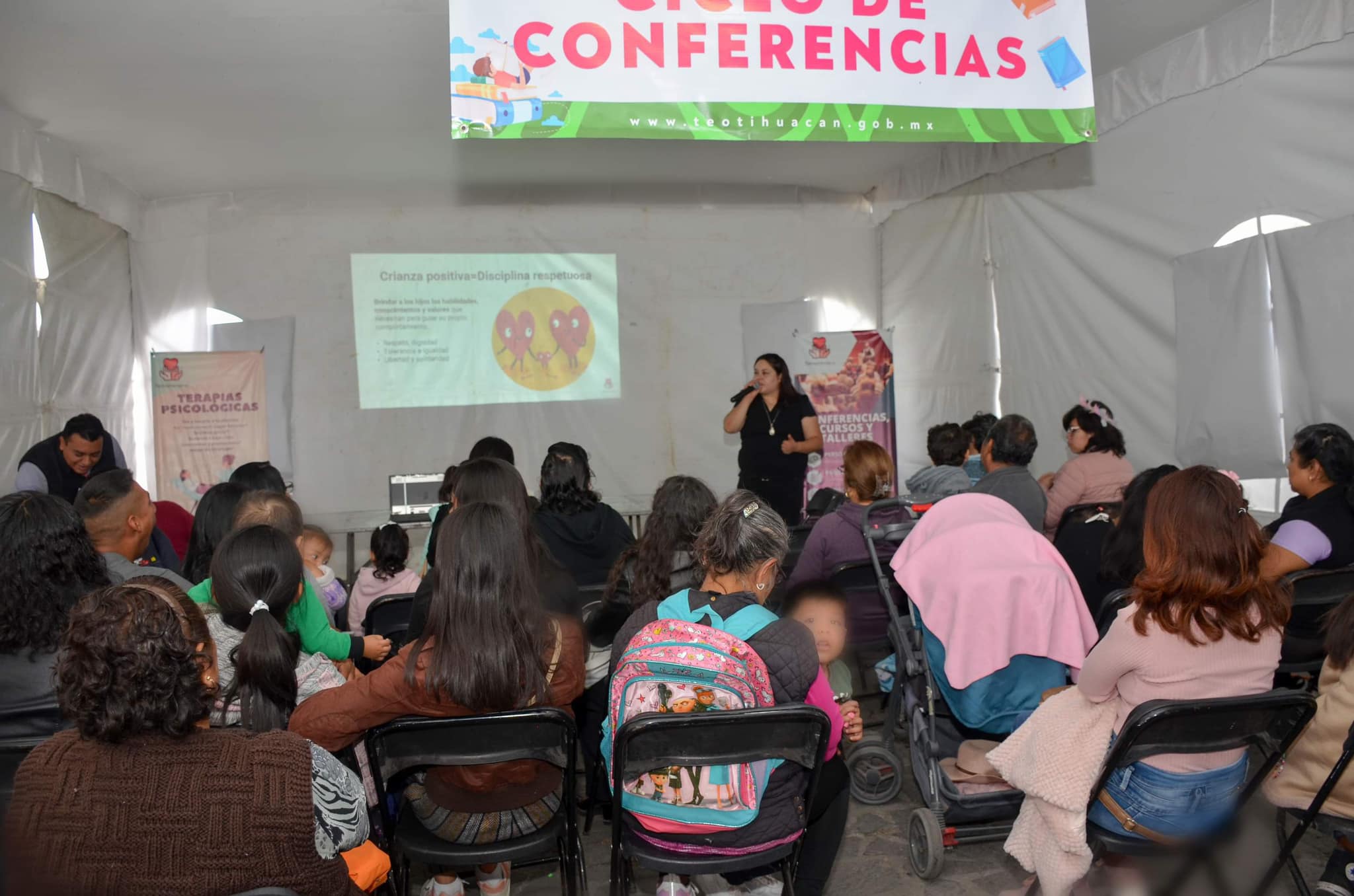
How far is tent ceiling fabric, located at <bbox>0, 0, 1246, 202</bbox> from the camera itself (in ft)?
12.7

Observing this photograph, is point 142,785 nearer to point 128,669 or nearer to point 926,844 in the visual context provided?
point 128,669

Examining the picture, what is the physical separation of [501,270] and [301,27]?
287 centimetres

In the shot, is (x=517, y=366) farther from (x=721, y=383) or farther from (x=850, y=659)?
Result: (x=850, y=659)

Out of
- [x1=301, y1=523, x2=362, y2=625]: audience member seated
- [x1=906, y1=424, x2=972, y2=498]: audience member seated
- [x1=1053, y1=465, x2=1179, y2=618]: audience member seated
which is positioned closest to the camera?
[x1=1053, y1=465, x2=1179, y2=618]: audience member seated

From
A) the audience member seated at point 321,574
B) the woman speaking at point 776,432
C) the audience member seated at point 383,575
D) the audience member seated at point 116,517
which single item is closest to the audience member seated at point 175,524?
the audience member seated at point 321,574

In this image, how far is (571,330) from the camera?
688 cm

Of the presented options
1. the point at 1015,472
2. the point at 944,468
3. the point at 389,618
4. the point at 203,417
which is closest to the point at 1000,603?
the point at 1015,472

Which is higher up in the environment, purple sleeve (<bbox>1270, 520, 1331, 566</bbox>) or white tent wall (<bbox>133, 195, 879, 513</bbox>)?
white tent wall (<bbox>133, 195, 879, 513</bbox>)

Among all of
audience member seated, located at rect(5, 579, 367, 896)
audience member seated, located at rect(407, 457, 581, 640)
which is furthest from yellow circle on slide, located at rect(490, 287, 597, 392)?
audience member seated, located at rect(5, 579, 367, 896)

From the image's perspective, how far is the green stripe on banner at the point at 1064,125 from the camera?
3.26 meters

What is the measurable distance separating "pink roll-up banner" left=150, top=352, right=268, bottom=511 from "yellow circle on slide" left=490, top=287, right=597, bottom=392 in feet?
5.44

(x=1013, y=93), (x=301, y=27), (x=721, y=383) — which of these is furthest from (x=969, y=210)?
(x=301, y=27)

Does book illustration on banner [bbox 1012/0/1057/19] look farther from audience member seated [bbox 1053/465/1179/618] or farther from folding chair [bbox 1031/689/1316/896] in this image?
folding chair [bbox 1031/689/1316/896]

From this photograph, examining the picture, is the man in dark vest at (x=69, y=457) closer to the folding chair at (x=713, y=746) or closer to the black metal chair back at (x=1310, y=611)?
the folding chair at (x=713, y=746)
